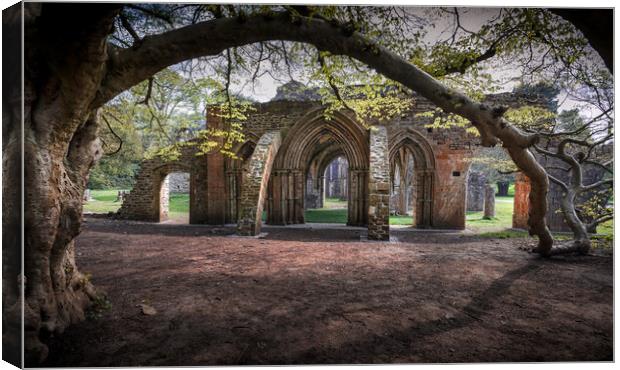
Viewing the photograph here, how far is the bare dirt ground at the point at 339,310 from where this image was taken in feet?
7.71

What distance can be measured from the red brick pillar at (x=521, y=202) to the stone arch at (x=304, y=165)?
215 inches

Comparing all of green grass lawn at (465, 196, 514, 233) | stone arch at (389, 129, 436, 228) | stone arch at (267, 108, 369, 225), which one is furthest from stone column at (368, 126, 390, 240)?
green grass lawn at (465, 196, 514, 233)

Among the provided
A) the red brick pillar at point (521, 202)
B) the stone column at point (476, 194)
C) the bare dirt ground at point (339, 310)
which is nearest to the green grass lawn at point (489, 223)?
the red brick pillar at point (521, 202)

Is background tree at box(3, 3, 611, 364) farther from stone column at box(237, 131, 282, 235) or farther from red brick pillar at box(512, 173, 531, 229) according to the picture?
red brick pillar at box(512, 173, 531, 229)

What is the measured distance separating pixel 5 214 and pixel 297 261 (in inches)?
148

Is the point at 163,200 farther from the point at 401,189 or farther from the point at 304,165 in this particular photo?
the point at 401,189

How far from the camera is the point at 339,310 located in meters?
3.06

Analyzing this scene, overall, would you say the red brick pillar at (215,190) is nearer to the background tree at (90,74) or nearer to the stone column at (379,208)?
the stone column at (379,208)

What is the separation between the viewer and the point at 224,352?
2.33 m

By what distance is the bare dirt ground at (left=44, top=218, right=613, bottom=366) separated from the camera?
2350 millimetres

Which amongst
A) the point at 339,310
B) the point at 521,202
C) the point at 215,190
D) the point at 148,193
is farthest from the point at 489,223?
the point at 148,193

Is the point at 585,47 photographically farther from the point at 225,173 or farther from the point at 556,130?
the point at 225,173

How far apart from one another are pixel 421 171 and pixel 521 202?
3.63 meters

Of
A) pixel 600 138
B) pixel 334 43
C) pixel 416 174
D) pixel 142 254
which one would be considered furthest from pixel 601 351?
pixel 416 174
